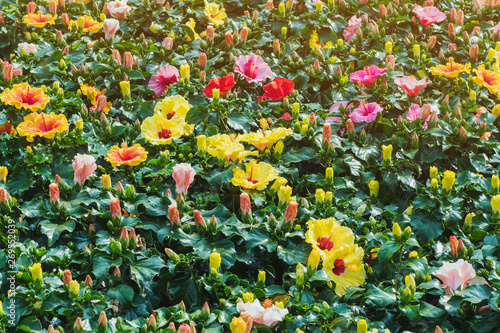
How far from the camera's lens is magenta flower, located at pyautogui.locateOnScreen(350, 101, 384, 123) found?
2783 millimetres

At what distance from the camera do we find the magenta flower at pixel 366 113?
278 centimetres

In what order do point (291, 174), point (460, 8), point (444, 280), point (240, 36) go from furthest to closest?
point (460, 8) < point (240, 36) < point (291, 174) < point (444, 280)

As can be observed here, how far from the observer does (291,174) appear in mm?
2604

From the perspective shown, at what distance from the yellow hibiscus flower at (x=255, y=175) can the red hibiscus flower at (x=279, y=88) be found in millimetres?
630

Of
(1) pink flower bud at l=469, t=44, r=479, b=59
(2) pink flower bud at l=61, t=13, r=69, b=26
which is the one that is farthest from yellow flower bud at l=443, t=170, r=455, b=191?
(2) pink flower bud at l=61, t=13, r=69, b=26

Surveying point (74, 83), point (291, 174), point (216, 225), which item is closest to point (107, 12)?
point (74, 83)

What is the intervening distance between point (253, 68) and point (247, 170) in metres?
0.81

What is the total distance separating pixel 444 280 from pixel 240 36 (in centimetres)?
207

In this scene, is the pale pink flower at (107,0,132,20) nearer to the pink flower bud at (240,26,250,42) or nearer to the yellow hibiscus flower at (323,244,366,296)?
the pink flower bud at (240,26,250,42)

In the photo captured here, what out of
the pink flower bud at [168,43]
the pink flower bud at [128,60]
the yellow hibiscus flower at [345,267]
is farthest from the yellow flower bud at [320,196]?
the pink flower bud at [168,43]

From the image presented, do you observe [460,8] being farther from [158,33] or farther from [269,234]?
[269,234]

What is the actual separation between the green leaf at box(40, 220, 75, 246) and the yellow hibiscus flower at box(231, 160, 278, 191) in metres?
0.67

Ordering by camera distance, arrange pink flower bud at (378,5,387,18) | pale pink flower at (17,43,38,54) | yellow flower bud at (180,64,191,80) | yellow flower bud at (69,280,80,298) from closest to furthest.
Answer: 1. yellow flower bud at (69,280,80,298)
2. yellow flower bud at (180,64,191,80)
3. pale pink flower at (17,43,38,54)
4. pink flower bud at (378,5,387,18)

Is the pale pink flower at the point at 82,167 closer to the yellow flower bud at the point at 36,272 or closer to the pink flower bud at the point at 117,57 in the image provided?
the yellow flower bud at the point at 36,272
